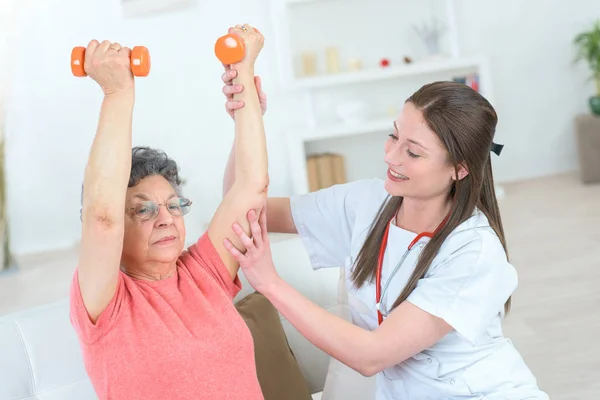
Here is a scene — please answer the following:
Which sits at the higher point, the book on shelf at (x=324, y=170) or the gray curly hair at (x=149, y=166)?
the gray curly hair at (x=149, y=166)

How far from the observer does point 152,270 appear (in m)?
1.71

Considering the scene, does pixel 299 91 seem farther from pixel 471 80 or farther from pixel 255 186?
pixel 255 186

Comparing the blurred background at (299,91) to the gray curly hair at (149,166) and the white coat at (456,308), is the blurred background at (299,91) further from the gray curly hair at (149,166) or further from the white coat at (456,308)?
the gray curly hair at (149,166)

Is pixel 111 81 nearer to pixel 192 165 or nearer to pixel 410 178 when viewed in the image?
pixel 410 178

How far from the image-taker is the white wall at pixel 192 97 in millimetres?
6020

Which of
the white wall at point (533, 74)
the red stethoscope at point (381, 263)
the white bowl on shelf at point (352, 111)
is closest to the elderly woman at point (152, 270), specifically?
the red stethoscope at point (381, 263)

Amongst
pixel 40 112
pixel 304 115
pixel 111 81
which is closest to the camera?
pixel 111 81

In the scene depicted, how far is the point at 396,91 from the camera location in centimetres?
649

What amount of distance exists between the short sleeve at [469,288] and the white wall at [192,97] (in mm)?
4230

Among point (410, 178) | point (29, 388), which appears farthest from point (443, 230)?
point (29, 388)

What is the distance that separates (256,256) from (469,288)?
47 cm

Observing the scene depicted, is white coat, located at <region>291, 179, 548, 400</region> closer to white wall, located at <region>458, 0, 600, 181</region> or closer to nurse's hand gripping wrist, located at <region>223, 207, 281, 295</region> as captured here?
nurse's hand gripping wrist, located at <region>223, 207, 281, 295</region>

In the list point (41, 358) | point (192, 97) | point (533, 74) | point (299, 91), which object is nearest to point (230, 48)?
point (41, 358)

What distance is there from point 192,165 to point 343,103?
49.1 inches
